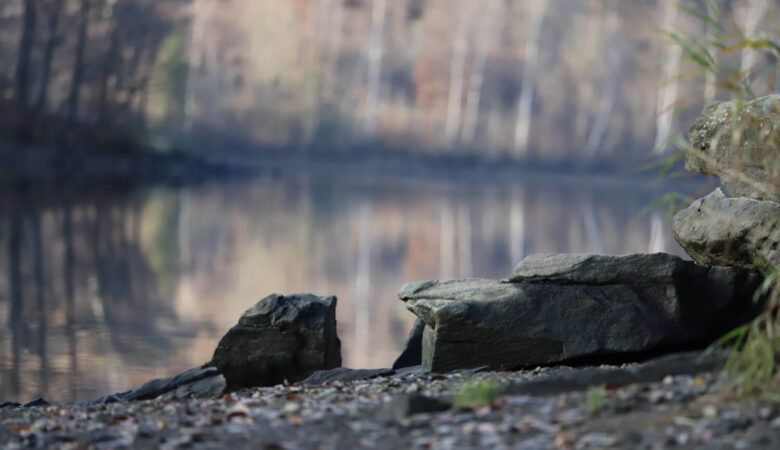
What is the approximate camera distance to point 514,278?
832 centimetres

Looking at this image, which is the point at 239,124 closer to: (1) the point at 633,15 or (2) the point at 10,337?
(1) the point at 633,15

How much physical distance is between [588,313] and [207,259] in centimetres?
1363

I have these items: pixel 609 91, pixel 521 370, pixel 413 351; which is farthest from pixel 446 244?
pixel 609 91

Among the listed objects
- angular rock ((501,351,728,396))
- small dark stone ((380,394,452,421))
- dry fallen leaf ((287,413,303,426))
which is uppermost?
angular rock ((501,351,728,396))

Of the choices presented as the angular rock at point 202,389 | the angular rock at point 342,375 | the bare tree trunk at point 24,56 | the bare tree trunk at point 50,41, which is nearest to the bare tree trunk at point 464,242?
the angular rock at point 342,375

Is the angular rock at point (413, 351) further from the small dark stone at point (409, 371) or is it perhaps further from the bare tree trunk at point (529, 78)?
the bare tree trunk at point (529, 78)

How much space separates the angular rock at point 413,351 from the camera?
30.0 feet

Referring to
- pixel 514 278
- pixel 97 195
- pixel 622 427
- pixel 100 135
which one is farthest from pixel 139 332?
pixel 100 135

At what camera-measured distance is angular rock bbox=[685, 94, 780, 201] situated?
7.20 meters

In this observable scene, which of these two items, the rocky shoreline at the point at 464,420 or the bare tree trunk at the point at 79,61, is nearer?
the rocky shoreline at the point at 464,420

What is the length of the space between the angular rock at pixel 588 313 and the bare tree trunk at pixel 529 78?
200 ft

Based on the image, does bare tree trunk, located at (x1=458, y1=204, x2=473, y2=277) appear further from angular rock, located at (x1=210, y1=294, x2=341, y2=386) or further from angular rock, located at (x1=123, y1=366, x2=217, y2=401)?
angular rock, located at (x1=123, y1=366, x2=217, y2=401)

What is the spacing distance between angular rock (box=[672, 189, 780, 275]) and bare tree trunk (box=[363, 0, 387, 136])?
208 ft

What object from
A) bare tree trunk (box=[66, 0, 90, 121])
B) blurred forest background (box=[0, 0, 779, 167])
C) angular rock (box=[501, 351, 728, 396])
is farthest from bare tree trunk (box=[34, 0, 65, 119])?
angular rock (box=[501, 351, 728, 396])
